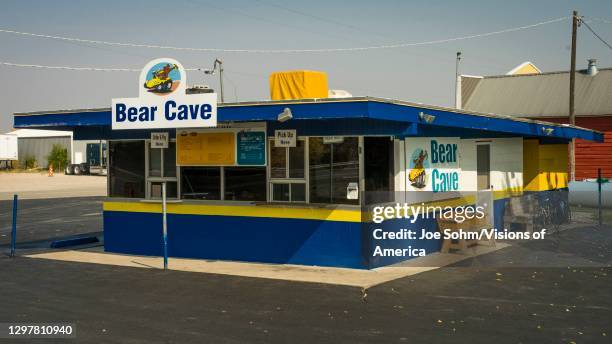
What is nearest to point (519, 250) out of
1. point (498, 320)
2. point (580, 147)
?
point (498, 320)

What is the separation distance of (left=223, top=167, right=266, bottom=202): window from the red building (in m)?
31.1

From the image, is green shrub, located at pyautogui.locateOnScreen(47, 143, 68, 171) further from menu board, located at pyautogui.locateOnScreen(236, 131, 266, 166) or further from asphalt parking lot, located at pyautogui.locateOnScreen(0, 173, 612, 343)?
menu board, located at pyautogui.locateOnScreen(236, 131, 266, 166)

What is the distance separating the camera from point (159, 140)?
1625 centimetres

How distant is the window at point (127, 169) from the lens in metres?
16.8

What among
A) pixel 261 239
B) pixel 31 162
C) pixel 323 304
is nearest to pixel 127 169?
pixel 261 239

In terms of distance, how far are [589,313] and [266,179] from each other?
23.5 ft

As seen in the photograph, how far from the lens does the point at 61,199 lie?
132 ft

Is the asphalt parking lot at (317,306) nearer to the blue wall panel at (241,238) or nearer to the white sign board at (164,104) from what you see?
the blue wall panel at (241,238)

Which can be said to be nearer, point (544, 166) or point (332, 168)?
point (332, 168)

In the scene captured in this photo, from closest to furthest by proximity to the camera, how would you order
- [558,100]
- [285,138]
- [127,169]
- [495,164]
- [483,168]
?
[285,138]
[127,169]
[483,168]
[495,164]
[558,100]

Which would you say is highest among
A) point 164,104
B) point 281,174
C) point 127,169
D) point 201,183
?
point 164,104

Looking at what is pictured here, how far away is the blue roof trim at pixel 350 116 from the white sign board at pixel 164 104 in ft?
1.26

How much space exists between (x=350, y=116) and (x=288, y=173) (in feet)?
9.08

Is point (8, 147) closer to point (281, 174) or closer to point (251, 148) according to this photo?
point (251, 148)
